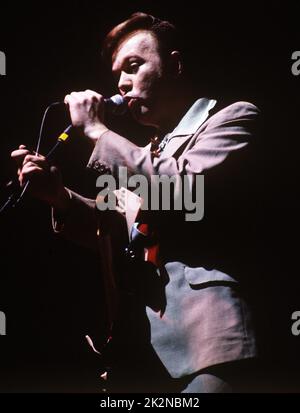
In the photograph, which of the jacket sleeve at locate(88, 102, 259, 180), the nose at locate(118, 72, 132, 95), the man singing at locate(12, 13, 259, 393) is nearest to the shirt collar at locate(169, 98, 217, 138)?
the man singing at locate(12, 13, 259, 393)

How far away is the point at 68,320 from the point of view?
2.13 meters

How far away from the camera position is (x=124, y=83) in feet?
6.54

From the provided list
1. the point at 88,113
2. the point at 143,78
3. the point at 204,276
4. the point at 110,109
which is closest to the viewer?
the point at 204,276

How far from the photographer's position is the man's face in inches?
77.5

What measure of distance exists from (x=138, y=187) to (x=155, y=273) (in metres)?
0.26

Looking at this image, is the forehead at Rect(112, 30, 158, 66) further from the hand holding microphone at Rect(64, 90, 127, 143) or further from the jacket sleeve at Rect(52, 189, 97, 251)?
the jacket sleeve at Rect(52, 189, 97, 251)

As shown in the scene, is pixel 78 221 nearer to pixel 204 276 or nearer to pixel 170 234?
pixel 170 234

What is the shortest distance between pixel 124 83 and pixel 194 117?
272 mm

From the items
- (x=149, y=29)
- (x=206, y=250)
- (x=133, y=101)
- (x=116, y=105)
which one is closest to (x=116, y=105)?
(x=116, y=105)

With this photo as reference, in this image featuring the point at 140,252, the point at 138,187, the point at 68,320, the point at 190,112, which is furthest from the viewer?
the point at 68,320

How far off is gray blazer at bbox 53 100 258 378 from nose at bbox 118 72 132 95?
1.00 feet

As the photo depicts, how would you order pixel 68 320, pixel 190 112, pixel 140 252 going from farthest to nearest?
pixel 68 320
pixel 190 112
pixel 140 252
